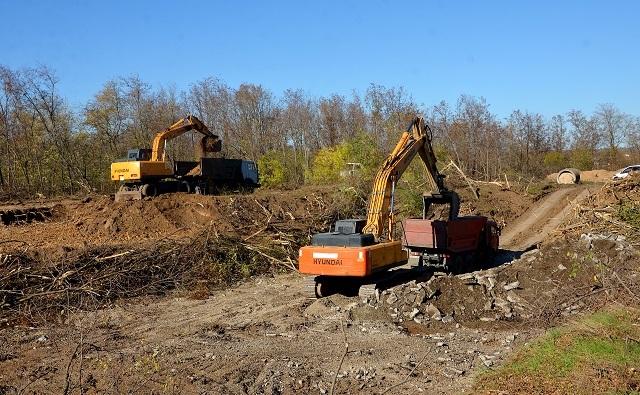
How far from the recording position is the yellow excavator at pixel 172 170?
927 inches

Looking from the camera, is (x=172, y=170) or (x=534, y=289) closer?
(x=534, y=289)

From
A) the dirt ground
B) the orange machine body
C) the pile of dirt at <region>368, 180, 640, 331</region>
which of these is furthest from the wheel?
the pile of dirt at <region>368, 180, 640, 331</region>

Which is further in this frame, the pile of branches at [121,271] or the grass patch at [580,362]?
the pile of branches at [121,271]

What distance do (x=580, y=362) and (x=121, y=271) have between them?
10.6 m

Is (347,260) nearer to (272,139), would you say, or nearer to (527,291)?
(527,291)

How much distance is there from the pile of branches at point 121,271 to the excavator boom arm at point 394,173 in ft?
15.5

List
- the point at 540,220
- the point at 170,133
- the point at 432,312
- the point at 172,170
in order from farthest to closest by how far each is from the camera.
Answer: the point at 540,220 → the point at 170,133 → the point at 172,170 → the point at 432,312

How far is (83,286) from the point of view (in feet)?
43.9

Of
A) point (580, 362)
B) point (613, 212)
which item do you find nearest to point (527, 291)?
point (580, 362)

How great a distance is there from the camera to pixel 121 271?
14.4 m

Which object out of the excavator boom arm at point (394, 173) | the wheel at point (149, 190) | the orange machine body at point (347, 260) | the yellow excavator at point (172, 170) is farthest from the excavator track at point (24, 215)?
the excavator boom arm at point (394, 173)

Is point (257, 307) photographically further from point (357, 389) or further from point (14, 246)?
point (14, 246)

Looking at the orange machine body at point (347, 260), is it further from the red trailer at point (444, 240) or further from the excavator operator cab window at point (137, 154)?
the excavator operator cab window at point (137, 154)

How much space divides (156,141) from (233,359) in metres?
17.1
